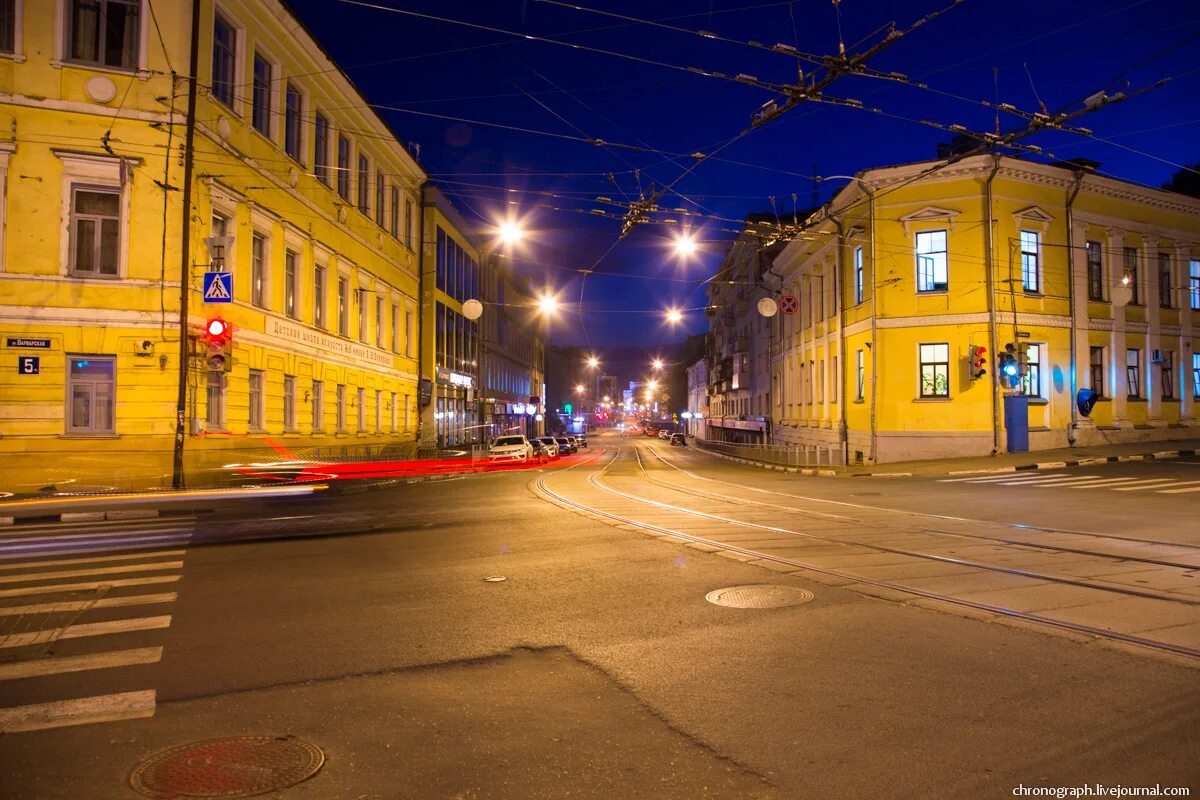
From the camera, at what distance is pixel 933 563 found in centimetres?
940

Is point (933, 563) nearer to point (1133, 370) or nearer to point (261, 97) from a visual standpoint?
point (261, 97)

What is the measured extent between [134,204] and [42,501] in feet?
25.5

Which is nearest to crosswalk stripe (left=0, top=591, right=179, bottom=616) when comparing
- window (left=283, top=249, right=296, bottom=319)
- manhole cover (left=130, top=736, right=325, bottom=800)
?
manhole cover (left=130, top=736, right=325, bottom=800)

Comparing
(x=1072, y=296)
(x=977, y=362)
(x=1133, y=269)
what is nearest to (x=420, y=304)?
(x=977, y=362)

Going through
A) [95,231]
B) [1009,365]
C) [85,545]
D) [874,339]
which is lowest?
[85,545]

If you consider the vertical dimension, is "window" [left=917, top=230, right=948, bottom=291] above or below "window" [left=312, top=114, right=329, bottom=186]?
below

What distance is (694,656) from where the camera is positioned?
19.0 ft

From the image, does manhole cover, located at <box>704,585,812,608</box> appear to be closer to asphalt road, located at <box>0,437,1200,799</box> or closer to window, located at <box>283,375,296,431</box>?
asphalt road, located at <box>0,437,1200,799</box>

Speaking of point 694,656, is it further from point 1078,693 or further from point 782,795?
point 1078,693

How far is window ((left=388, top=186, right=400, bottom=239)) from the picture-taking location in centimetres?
3723

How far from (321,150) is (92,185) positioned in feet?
34.5

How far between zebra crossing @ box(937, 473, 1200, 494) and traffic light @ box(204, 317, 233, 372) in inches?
816

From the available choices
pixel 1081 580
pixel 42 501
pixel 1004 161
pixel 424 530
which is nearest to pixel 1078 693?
pixel 1081 580

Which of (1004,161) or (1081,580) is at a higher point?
(1004,161)
